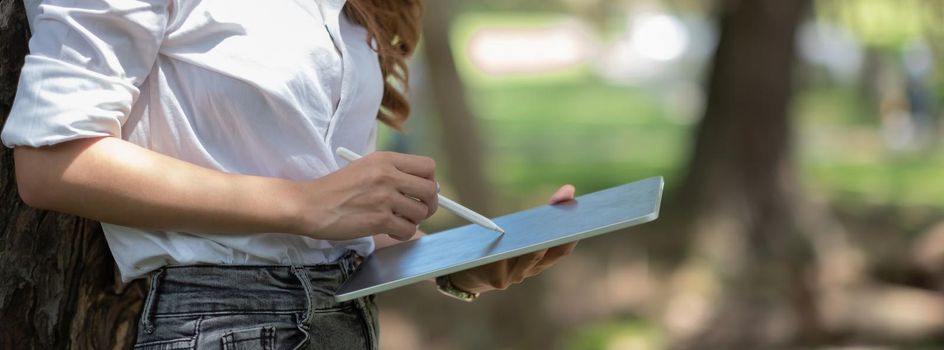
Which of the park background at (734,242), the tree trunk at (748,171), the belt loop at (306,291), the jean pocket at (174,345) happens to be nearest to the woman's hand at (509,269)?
the belt loop at (306,291)

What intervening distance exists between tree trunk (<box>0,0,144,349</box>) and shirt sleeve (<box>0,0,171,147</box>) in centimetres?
33

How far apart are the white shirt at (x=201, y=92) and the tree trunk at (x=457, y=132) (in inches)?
202

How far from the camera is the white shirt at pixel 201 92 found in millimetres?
1334

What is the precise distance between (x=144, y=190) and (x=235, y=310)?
0.19 meters

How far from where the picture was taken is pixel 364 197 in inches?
56.2

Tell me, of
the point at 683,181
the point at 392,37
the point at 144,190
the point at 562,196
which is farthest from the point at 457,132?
the point at 144,190

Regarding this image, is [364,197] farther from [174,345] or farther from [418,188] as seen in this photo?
[174,345]

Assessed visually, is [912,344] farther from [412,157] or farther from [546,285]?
[412,157]

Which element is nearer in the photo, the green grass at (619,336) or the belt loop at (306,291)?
the belt loop at (306,291)

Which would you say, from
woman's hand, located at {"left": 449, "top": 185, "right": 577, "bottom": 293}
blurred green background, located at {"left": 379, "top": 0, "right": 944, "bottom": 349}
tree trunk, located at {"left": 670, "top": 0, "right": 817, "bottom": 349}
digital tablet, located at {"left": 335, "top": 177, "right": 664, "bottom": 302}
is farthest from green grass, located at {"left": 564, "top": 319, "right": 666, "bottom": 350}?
digital tablet, located at {"left": 335, "top": 177, "right": 664, "bottom": 302}

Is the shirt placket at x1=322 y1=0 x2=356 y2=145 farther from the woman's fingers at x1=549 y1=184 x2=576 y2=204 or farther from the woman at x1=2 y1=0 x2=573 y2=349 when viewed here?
the woman's fingers at x1=549 y1=184 x2=576 y2=204

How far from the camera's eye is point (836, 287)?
774cm

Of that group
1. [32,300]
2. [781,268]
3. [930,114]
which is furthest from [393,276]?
[930,114]

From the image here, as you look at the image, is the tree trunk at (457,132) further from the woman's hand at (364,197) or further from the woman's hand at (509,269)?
the woman's hand at (364,197)
